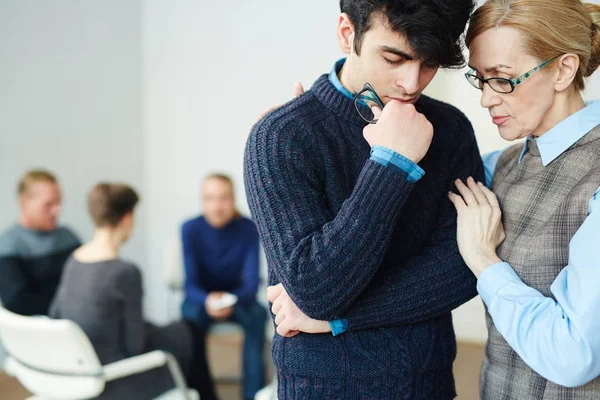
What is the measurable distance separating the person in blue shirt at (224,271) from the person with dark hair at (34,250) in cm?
79

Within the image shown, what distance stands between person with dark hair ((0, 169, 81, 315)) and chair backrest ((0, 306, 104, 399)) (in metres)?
0.92

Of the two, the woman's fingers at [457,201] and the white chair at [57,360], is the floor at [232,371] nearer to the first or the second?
the white chair at [57,360]

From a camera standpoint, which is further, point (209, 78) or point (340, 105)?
point (209, 78)

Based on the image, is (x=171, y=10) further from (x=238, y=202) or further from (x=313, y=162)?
(x=313, y=162)

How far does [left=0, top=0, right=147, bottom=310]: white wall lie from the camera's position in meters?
4.41

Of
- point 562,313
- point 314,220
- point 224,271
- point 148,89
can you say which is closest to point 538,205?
point 562,313

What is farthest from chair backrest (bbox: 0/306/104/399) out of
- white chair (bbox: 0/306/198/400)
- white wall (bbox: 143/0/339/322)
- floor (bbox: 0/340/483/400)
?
white wall (bbox: 143/0/339/322)

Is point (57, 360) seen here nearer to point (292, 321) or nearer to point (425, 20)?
point (292, 321)

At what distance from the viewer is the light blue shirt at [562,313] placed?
1.03 meters

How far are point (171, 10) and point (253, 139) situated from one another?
4.29 metres

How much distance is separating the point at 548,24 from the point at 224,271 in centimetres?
329

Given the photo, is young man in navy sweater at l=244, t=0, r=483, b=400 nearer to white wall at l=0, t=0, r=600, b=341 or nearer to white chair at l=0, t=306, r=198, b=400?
white chair at l=0, t=306, r=198, b=400

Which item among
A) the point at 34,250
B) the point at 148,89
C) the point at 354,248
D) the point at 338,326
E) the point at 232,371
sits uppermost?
the point at 148,89

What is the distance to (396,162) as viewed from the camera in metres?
1.09
